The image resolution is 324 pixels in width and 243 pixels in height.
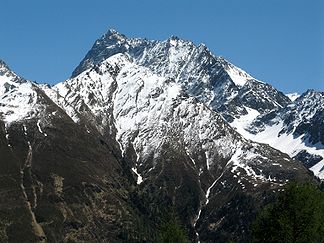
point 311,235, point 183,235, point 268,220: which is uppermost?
point 183,235

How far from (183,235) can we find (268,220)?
123ft

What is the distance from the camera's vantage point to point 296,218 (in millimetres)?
94438

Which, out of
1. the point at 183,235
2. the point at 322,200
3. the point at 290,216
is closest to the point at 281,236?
the point at 290,216

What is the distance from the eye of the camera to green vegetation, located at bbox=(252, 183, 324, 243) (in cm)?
9288

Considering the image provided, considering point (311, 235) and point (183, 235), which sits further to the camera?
point (183, 235)

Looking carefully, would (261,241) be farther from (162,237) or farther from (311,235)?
(162,237)

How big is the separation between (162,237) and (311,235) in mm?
48811

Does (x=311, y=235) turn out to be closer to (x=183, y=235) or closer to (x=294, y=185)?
(x=294, y=185)

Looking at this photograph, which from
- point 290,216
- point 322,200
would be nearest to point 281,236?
point 290,216

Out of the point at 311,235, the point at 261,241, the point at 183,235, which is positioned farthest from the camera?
the point at 183,235

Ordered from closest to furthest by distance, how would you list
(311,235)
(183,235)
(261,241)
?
1. (311,235)
2. (261,241)
3. (183,235)

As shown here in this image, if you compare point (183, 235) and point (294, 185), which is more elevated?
point (183, 235)

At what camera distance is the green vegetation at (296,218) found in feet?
305

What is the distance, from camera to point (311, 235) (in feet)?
305
